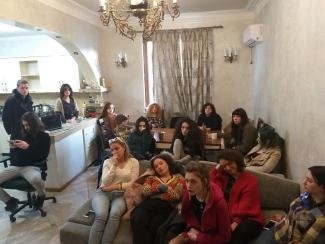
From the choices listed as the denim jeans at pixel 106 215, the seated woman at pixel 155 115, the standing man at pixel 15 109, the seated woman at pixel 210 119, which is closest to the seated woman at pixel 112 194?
the denim jeans at pixel 106 215

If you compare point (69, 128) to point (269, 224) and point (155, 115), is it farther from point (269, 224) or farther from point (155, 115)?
point (269, 224)

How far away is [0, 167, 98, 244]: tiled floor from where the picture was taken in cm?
294

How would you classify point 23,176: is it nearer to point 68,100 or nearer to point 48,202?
point 48,202

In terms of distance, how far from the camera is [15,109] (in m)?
3.87

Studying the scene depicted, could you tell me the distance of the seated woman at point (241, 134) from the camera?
3746mm

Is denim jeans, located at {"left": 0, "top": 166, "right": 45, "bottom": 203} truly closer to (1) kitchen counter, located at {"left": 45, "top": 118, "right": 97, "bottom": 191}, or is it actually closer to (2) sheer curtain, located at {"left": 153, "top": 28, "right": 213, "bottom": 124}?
(1) kitchen counter, located at {"left": 45, "top": 118, "right": 97, "bottom": 191}

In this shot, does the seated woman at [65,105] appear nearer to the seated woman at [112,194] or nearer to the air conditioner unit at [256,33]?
the seated woman at [112,194]

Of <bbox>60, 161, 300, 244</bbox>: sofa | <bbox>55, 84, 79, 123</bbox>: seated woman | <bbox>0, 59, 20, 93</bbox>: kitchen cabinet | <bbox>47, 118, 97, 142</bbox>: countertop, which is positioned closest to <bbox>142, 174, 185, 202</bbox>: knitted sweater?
<bbox>60, 161, 300, 244</bbox>: sofa

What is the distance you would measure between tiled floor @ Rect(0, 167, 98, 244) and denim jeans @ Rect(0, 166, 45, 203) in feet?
0.95

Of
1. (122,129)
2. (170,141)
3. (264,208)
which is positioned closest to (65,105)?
(122,129)

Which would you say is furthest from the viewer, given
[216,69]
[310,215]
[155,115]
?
[216,69]

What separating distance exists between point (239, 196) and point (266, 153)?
1.08 metres

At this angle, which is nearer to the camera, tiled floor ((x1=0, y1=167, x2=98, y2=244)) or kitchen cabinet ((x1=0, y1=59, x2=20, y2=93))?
tiled floor ((x1=0, y1=167, x2=98, y2=244))

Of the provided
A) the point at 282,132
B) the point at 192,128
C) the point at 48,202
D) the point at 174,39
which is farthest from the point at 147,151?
the point at 174,39
